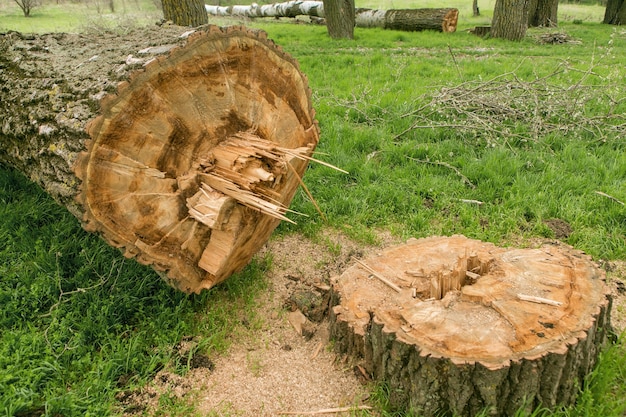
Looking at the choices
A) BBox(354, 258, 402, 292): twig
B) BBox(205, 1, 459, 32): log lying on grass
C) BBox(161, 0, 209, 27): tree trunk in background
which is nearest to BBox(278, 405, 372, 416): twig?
BBox(354, 258, 402, 292): twig

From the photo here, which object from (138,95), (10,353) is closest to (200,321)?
(10,353)

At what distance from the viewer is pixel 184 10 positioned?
6.42 metres

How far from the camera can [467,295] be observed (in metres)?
2.38

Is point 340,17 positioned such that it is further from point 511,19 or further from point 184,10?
point 184,10

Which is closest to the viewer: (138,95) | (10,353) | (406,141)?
(138,95)

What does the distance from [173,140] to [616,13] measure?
18.1m

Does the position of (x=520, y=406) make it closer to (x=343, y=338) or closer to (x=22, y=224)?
(x=343, y=338)

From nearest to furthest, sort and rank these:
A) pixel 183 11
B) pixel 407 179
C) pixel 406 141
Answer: pixel 407 179, pixel 406 141, pixel 183 11

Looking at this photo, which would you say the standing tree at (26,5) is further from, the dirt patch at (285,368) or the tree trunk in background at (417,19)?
the dirt patch at (285,368)

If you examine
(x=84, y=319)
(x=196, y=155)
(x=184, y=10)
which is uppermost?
(x=184, y=10)

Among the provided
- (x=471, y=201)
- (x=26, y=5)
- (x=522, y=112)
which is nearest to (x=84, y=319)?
(x=471, y=201)

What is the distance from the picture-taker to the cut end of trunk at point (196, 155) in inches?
92.7

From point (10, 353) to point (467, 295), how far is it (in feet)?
7.70

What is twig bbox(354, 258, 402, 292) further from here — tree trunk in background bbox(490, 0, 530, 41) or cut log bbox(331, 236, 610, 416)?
tree trunk in background bbox(490, 0, 530, 41)
